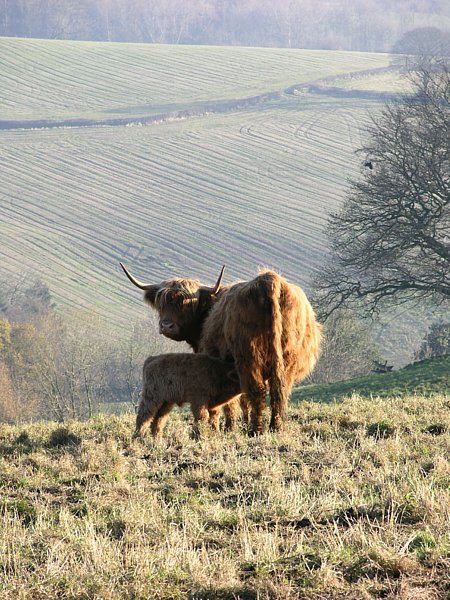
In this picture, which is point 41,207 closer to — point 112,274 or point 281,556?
point 112,274

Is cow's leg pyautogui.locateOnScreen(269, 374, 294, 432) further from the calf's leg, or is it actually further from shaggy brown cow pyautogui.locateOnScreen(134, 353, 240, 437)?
the calf's leg

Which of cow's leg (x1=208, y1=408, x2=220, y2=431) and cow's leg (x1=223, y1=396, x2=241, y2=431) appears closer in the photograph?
cow's leg (x1=208, y1=408, x2=220, y2=431)

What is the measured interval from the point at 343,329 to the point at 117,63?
255ft

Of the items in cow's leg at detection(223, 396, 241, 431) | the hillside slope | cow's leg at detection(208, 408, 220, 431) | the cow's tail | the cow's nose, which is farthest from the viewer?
the hillside slope

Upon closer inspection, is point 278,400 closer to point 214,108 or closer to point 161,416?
point 161,416

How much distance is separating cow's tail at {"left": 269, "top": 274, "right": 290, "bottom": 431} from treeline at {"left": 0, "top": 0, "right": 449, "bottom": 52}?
13099 centimetres

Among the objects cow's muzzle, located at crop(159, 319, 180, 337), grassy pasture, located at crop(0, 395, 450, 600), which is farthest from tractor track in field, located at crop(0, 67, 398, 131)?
grassy pasture, located at crop(0, 395, 450, 600)

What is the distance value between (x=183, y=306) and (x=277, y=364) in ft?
6.37

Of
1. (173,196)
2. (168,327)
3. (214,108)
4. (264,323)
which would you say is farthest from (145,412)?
(214,108)

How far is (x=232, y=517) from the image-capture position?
5.82 meters

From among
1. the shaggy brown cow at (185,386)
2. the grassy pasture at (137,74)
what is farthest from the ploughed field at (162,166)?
the shaggy brown cow at (185,386)

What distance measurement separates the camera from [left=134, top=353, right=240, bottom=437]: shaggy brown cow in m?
9.84

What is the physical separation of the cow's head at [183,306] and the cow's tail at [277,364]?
158 centimetres

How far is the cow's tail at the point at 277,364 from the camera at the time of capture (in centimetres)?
962
